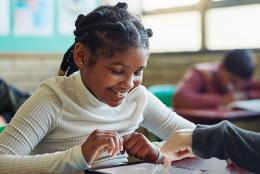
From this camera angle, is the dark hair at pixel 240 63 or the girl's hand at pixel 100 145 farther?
the dark hair at pixel 240 63

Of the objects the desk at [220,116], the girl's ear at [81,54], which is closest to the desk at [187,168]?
the girl's ear at [81,54]

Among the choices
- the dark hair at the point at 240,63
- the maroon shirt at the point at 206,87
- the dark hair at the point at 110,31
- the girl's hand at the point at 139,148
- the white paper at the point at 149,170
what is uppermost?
the dark hair at the point at 110,31

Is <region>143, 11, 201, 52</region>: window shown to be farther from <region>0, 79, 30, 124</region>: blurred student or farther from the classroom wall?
<region>0, 79, 30, 124</region>: blurred student

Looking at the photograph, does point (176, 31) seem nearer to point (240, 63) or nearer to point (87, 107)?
point (240, 63)

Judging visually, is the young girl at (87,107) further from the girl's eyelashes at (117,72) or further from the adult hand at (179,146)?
the adult hand at (179,146)

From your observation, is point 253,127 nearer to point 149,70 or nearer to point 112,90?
point 112,90

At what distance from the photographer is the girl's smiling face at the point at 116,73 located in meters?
1.19

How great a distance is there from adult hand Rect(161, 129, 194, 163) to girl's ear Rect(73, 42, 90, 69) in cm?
35

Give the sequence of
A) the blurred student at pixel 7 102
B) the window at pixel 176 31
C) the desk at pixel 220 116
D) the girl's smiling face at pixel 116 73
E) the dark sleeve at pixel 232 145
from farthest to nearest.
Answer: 1. the window at pixel 176 31
2. the blurred student at pixel 7 102
3. the desk at pixel 220 116
4. the girl's smiling face at pixel 116 73
5. the dark sleeve at pixel 232 145

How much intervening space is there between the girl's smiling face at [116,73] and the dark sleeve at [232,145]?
0.29m

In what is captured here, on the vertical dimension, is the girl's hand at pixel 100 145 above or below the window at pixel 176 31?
above

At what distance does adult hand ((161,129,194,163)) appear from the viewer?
1.02 meters

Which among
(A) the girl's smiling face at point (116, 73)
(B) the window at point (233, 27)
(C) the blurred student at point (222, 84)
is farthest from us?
(B) the window at point (233, 27)

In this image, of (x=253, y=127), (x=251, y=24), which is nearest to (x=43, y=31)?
(x=251, y=24)
